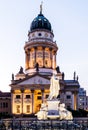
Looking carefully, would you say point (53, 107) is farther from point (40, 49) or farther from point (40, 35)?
point (40, 35)

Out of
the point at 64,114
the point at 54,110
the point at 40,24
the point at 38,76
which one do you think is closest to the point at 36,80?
the point at 38,76

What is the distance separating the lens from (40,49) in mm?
111188

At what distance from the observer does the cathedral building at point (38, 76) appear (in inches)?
3875

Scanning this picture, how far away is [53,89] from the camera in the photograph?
140 feet

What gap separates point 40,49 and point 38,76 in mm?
15168

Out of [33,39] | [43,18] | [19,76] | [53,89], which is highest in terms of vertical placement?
[43,18]

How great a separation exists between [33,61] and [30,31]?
481 inches

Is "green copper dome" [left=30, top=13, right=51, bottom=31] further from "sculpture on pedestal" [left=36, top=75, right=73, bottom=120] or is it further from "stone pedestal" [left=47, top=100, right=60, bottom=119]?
"stone pedestal" [left=47, top=100, right=60, bottom=119]

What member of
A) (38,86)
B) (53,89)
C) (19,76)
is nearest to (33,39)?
(19,76)

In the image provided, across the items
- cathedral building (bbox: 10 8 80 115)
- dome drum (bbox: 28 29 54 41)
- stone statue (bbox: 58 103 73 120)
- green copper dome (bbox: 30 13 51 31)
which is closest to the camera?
stone statue (bbox: 58 103 73 120)

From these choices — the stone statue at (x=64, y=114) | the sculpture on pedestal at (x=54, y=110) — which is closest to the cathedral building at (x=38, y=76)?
the sculpture on pedestal at (x=54, y=110)

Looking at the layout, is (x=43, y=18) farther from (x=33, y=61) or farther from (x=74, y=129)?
(x=74, y=129)

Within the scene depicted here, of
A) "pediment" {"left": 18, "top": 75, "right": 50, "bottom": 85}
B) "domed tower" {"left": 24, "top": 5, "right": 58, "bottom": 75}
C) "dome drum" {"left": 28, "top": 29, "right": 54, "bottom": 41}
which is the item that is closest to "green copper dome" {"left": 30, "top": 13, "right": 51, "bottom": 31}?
"domed tower" {"left": 24, "top": 5, "right": 58, "bottom": 75}

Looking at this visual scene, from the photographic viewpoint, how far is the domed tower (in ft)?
359
